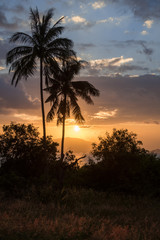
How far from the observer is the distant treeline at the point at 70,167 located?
30.2 metres

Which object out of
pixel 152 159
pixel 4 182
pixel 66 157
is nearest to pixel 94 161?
pixel 66 157

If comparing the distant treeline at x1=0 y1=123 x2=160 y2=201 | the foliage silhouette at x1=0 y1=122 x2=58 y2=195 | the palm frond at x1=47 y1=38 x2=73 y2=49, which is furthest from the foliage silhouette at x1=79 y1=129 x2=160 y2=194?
the palm frond at x1=47 y1=38 x2=73 y2=49

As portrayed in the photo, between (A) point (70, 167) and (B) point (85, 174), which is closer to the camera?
(A) point (70, 167)

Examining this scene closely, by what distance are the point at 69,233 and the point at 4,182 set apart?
20.2m

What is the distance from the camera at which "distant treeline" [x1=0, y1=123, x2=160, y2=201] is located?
30188 mm

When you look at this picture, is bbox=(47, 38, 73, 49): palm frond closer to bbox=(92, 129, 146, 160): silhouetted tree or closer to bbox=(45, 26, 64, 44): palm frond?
bbox=(45, 26, 64, 44): palm frond

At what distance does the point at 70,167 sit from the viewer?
31.1 metres

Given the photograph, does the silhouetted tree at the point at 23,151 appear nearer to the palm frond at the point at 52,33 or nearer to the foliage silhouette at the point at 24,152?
the foliage silhouette at the point at 24,152

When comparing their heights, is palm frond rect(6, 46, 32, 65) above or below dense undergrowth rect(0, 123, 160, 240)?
above

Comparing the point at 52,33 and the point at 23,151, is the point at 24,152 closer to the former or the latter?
the point at 23,151

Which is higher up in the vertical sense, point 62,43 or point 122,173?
point 62,43

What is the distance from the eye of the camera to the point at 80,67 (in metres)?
31.0

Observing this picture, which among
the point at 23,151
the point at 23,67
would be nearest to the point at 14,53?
the point at 23,67

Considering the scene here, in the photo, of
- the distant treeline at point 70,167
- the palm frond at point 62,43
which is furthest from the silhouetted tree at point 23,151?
the palm frond at point 62,43
